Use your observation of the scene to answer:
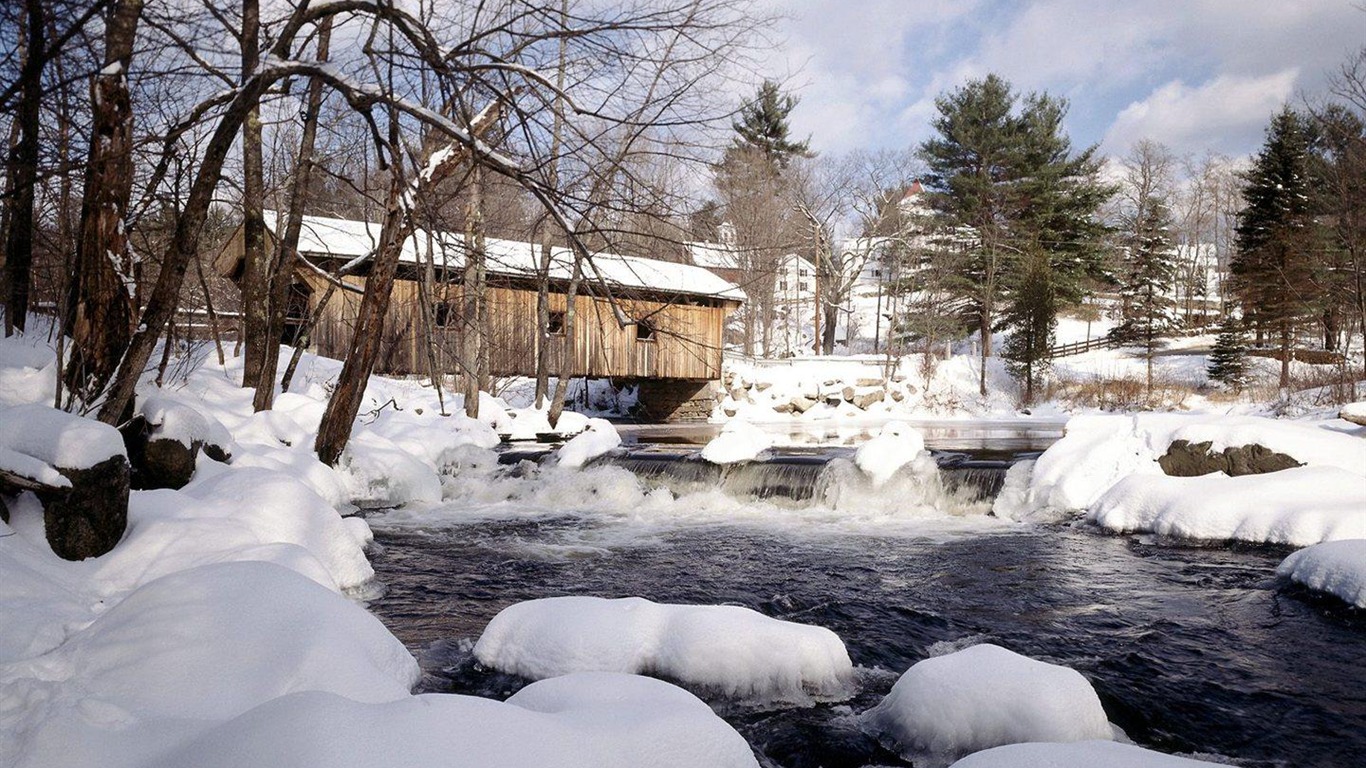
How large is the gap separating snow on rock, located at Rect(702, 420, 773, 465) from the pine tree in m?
22.3

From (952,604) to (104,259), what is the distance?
603 cm

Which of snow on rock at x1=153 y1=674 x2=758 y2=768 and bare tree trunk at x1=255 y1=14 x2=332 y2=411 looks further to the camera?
bare tree trunk at x1=255 y1=14 x2=332 y2=411

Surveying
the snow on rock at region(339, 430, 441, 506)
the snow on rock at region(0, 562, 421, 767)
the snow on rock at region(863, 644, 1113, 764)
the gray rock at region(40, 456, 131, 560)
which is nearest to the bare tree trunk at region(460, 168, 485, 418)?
the snow on rock at region(339, 430, 441, 506)

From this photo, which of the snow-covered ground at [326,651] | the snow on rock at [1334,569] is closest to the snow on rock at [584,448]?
the snow-covered ground at [326,651]

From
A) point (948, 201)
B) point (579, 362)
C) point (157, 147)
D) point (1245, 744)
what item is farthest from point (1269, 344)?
point (157, 147)

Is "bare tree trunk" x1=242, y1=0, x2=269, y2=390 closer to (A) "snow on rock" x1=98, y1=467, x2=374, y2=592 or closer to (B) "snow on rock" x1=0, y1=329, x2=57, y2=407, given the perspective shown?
(B) "snow on rock" x1=0, y1=329, x2=57, y2=407

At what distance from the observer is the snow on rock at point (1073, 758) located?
2309mm

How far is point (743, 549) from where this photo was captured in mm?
7625

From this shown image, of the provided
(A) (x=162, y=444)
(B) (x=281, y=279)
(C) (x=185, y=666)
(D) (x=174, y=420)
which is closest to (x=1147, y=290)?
(B) (x=281, y=279)

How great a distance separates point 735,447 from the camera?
11.5 meters

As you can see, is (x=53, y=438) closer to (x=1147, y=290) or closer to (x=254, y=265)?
(x=254, y=265)

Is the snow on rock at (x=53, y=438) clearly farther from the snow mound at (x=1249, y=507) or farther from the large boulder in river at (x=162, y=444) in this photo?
the snow mound at (x=1249, y=507)

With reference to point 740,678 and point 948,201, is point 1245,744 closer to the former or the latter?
point 740,678

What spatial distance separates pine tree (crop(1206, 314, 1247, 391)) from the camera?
2700cm
